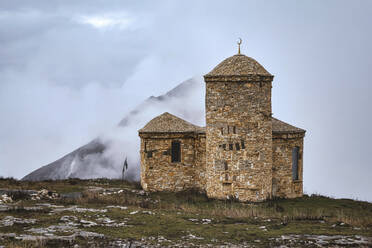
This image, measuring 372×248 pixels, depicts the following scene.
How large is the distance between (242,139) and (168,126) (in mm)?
5191

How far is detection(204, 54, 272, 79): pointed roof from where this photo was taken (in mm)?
Answer: 24367

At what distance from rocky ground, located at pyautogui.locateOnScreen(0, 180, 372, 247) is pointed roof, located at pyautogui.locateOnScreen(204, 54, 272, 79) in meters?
6.27

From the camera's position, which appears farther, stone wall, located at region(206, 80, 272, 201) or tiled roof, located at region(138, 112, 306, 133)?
tiled roof, located at region(138, 112, 306, 133)

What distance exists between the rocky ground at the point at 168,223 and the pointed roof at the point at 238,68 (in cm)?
627

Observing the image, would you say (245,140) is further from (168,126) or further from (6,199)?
(6,199)

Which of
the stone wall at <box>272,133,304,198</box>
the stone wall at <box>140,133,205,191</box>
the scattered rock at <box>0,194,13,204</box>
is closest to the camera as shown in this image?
the scattered rock at <box>0,194,13,204</box>

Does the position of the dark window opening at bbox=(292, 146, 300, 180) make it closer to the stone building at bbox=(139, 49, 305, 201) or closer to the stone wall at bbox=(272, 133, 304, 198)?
the stone building at bbox=(139, 49, 305, 201)

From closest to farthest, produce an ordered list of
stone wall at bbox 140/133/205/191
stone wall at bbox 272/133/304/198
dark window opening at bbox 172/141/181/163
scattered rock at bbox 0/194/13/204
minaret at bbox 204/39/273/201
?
1. scattered rock at bbox 0/194/13/204
2. minaret at bbox 204/39/273/201
3. stone wall at bbox 272/133/304/198
4. stone wall at bbox 140/133/205/191
5. dark window opening at bbox 172/141/181/163

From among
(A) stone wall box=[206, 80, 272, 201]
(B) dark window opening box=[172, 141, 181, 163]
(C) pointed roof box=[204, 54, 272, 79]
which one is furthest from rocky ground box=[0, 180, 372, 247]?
(C) pointed roof box=[204, 54, 272, 79]

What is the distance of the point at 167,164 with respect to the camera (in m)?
27.4

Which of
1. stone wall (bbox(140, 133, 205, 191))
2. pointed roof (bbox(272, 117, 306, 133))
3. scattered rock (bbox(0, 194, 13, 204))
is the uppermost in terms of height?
pointed roof (bbox(272, 117, 306, 133))

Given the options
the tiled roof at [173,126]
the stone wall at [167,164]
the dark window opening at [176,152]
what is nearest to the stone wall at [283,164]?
the tiled roof at [173,126]

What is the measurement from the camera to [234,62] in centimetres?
2523

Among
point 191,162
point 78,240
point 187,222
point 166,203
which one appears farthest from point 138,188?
point 78,240
